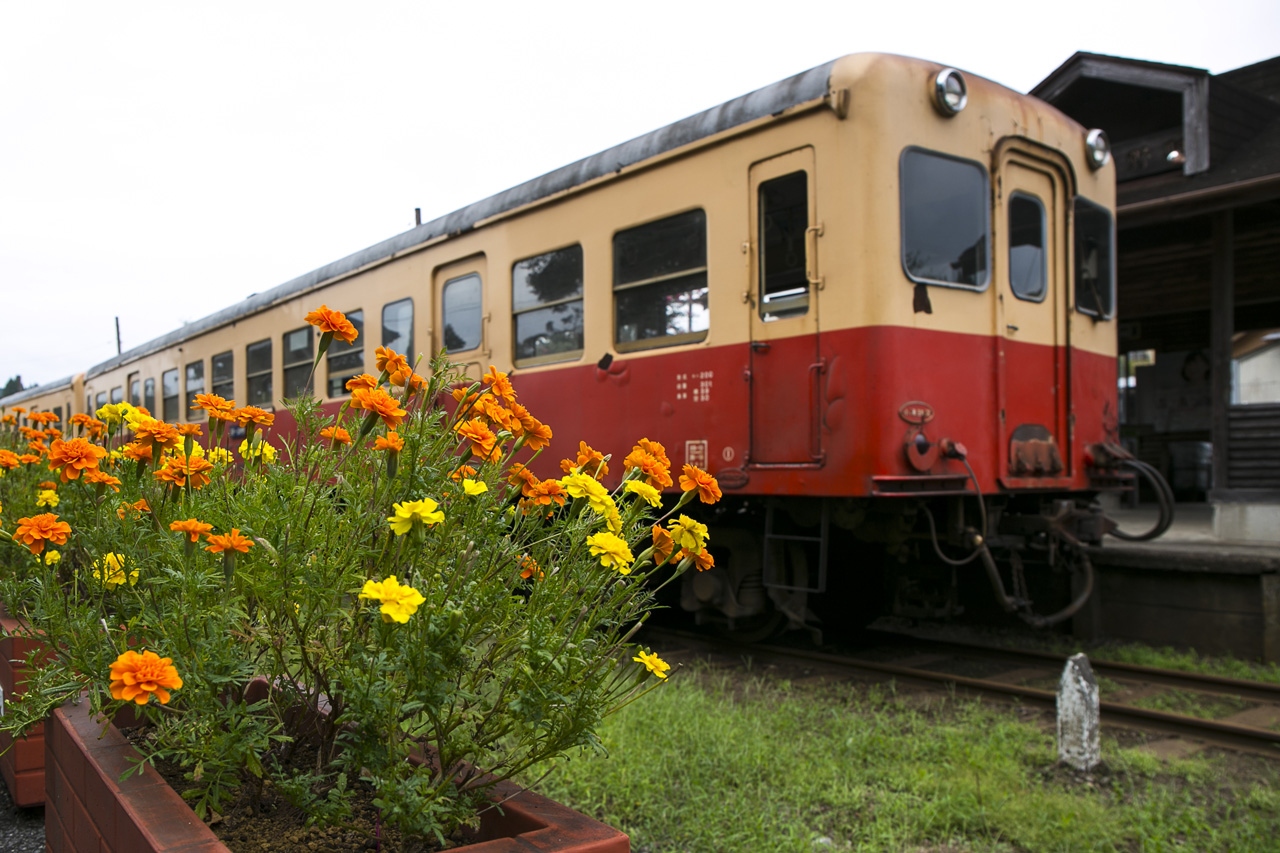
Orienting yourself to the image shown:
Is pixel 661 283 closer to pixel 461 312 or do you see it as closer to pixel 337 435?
pixel 461 312

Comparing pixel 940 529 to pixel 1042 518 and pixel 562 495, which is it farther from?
pixel 562 495

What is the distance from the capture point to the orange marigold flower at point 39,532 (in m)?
1.66

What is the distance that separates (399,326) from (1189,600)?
21.6 feet

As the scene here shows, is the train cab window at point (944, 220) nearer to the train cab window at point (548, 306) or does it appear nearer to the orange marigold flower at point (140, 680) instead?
the train cab window at point (548, 306)

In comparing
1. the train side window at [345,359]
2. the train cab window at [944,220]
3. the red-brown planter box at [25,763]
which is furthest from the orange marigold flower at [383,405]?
the train side window at [345,359]

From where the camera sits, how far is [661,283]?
5816mm

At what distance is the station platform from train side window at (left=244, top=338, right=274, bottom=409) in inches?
335

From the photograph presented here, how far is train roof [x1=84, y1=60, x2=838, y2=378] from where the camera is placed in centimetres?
513

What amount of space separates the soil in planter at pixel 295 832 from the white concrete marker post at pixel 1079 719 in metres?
3.00

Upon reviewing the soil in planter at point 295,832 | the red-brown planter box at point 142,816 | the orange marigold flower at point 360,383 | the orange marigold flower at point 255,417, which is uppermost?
the orange marigold flower at point 360,383

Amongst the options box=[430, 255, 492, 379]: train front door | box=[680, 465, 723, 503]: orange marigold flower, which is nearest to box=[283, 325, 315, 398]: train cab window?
box=[430, 255, 492, 379]: train front door

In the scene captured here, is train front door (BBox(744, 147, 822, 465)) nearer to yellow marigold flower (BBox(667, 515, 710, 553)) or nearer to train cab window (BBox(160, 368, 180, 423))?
yellow marigold flower (BBox(667, 515, 710, 553))

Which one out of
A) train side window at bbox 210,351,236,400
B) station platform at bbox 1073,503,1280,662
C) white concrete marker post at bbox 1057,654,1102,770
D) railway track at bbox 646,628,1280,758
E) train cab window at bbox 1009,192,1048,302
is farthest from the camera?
train side window at bbox 210,351,236,400

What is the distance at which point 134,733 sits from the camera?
209 cm
